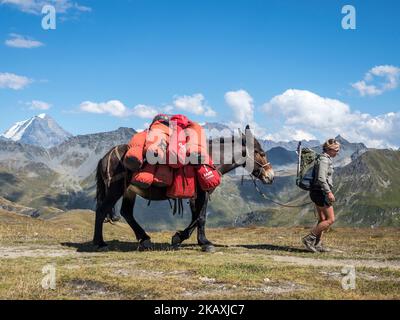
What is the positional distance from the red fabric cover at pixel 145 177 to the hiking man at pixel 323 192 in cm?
595

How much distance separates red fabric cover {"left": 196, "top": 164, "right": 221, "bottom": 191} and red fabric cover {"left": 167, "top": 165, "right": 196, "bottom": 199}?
0.80 feet

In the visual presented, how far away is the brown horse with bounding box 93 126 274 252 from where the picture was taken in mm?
17453

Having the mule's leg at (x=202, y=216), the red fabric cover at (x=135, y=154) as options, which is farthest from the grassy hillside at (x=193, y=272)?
the red fabric cover at (x=135, y=154)

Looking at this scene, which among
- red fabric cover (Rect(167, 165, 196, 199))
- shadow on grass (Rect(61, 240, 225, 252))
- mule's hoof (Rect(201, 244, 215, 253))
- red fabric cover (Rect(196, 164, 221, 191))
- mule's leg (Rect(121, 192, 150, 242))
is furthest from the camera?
mule's leg (Rect(121, 192, 150, 242))

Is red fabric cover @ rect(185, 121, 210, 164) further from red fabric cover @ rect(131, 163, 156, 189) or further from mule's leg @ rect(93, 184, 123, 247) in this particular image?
mule's leg @ rect(93, 184, 123, 247)

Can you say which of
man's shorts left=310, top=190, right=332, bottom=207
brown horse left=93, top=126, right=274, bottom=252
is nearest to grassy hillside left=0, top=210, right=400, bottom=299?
brown horse left=93, top=126, right=274, bottom=252

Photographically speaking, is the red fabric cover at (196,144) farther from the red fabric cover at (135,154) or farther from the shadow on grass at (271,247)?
the shadow on grass at (271,247)

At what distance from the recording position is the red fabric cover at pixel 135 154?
16703 mm
